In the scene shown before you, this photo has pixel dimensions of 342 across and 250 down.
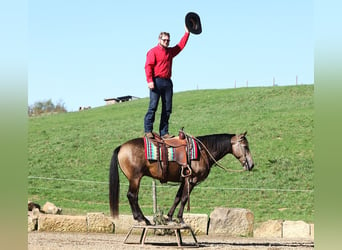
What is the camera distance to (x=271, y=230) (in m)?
15.2

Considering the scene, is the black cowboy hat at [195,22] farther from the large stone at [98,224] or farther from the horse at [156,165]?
the large stone at [98,224]

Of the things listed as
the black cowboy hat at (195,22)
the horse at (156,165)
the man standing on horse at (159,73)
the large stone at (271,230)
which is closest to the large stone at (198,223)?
the large stone at (271,230)

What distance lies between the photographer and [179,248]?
33.5ft

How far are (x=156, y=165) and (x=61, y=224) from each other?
479 cm

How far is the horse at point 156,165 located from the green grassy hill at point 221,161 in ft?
21.1

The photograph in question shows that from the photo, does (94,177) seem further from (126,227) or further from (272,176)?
(126,227)

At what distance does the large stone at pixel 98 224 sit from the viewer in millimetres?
14498

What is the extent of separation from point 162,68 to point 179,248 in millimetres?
3147

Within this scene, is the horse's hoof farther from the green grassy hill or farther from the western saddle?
the green grassy hill

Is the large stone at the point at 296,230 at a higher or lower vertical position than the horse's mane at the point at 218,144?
lower

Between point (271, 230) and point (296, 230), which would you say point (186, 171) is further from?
point (296, 230)
